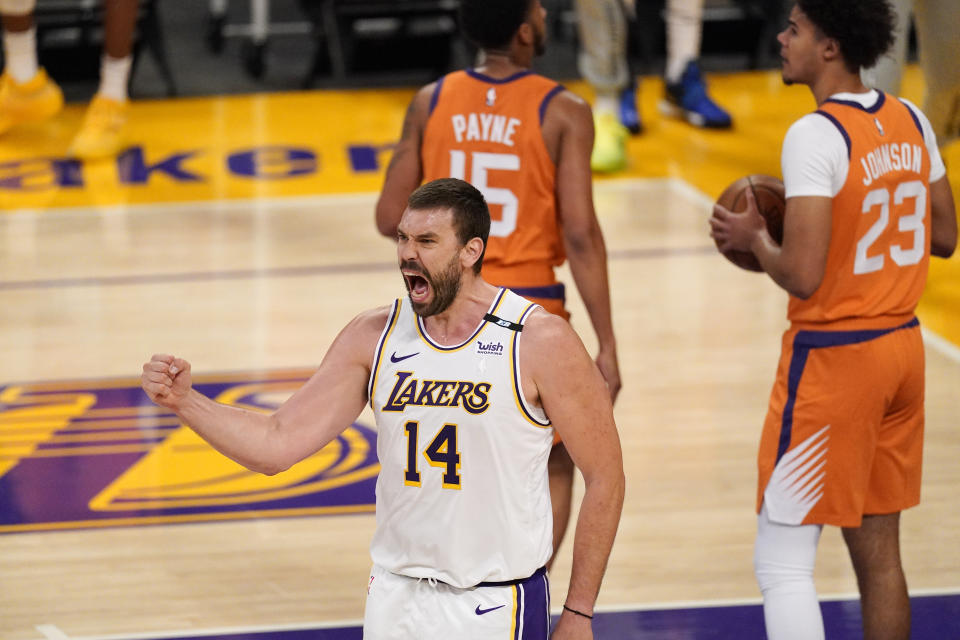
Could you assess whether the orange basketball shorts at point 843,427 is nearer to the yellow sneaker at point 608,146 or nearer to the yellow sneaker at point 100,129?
the yellow sneaker at point 608,146

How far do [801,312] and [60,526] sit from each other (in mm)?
2588

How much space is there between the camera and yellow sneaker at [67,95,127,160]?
8.88m

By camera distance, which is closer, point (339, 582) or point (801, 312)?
point (801, 312)

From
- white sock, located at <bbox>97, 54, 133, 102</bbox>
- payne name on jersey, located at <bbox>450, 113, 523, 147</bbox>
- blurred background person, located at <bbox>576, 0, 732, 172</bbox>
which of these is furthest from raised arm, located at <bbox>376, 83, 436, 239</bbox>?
white sock, located at <bbox>97, 54, 133, 102</bbox>

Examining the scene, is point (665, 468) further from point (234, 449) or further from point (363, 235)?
point (363, 235)

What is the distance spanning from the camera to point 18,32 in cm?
865

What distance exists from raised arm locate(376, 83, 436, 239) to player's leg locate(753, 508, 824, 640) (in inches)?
49.2

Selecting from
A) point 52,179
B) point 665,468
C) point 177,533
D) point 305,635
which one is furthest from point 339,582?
point 52,179

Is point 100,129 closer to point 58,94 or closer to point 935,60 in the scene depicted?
point 58,94

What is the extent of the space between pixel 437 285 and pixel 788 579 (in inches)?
43.5

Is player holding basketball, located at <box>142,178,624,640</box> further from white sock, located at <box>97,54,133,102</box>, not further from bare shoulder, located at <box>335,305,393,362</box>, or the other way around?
white sock, located at <box>97,54,133,102</box>

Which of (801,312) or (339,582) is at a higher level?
(801,312)

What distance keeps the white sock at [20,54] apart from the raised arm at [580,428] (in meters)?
6.97

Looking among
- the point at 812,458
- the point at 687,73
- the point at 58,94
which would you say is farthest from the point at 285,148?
the point at 812,458
